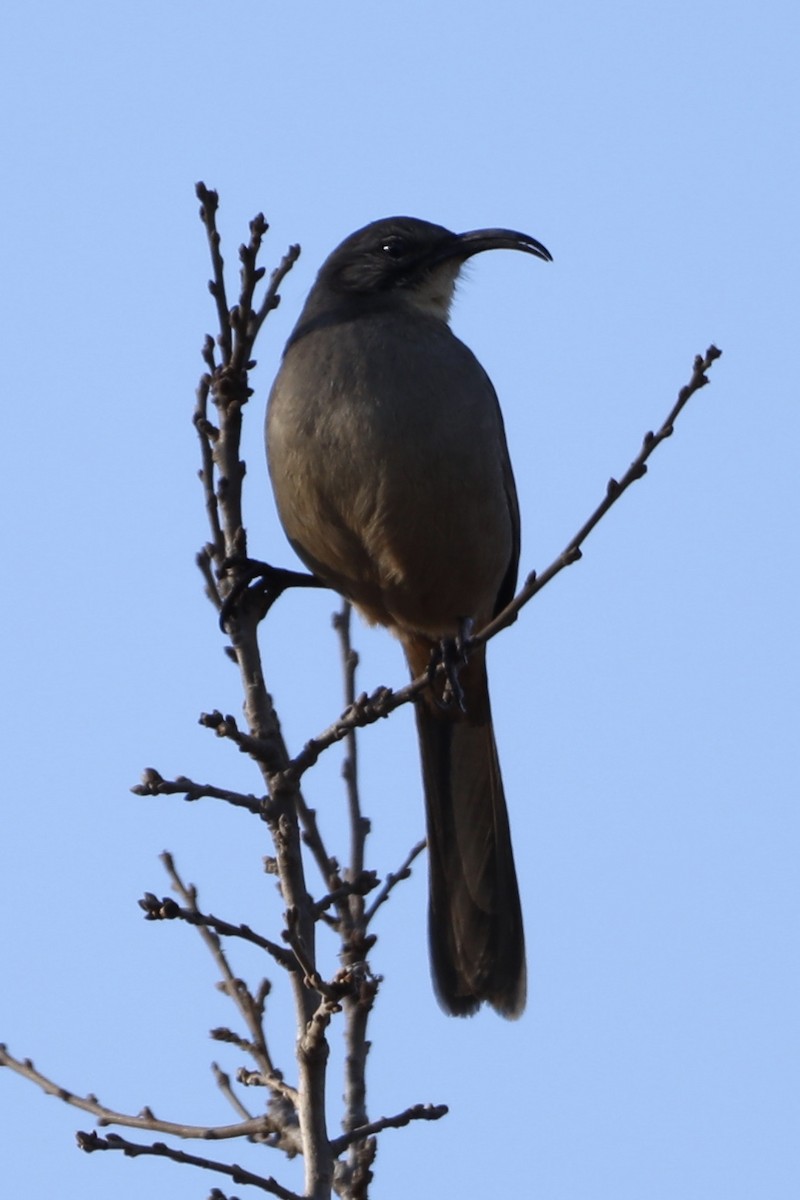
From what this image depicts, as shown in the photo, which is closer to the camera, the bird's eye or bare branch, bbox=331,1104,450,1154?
bare branch, bbox=331,1104,450,1154

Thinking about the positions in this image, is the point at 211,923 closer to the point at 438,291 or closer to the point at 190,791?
the point at 190,791

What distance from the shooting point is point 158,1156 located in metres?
3.42

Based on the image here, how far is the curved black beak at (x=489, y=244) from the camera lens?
5.91m

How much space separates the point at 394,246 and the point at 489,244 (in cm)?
35

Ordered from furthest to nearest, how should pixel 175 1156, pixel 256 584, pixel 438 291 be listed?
pixel 438 291 < pixel 256 584 < pixel 175 1156

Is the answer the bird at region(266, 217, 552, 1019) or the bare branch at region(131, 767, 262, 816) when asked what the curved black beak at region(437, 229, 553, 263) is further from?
the bare branch at region(131, 767, 262, 816)

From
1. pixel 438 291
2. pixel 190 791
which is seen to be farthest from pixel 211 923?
pixel 438 291

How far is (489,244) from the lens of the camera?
5918 mm

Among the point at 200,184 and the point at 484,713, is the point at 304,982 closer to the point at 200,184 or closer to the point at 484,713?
the point at 200,184

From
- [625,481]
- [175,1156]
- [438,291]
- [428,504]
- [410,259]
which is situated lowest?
[175,1156]

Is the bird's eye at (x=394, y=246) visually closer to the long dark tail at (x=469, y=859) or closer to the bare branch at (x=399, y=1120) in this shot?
the long dark tail at (x=469, y=859)

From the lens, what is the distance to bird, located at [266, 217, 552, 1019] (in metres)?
5.00

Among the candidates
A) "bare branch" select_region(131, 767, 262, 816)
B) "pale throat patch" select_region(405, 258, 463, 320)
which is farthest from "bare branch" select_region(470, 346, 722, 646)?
"pale throat patch" select_region(405, 258, 463, 320)

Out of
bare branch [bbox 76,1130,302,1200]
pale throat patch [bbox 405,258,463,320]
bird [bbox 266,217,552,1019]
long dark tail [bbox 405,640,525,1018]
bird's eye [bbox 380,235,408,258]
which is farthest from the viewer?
bird's eye [bbox 380,235,408,258]
